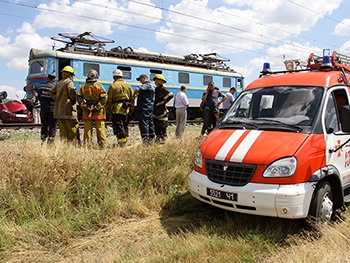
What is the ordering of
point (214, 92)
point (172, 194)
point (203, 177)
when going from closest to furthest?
point (203, 177) < point (172, 194) < point (214, 92)

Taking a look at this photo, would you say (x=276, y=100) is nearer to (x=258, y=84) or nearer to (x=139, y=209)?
(x=258, y=84)

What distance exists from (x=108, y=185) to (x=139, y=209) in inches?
23.4

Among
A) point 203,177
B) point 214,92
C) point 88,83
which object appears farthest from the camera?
point 214,92

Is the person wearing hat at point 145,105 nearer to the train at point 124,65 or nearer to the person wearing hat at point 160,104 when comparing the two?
the person wearing hat at point 160,104

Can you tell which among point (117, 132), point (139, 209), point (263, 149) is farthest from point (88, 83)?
point (263, 149)

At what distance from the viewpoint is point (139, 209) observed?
4.70 m

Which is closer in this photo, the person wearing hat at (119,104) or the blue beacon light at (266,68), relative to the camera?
the blue beacon light at (266,68)

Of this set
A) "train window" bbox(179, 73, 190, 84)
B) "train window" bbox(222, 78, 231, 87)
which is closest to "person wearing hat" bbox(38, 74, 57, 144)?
"train window" bbox(179, 73, 190, 84)

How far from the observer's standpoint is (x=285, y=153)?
3.75 metres

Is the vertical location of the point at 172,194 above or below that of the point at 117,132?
below

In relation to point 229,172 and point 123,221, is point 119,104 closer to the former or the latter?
point 123,221

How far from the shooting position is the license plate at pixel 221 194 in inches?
151

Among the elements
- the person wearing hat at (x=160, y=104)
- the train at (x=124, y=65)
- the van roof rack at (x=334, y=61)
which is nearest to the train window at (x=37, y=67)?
the train at (x=124, y=65)

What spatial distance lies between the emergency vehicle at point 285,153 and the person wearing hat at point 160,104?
3.19m
